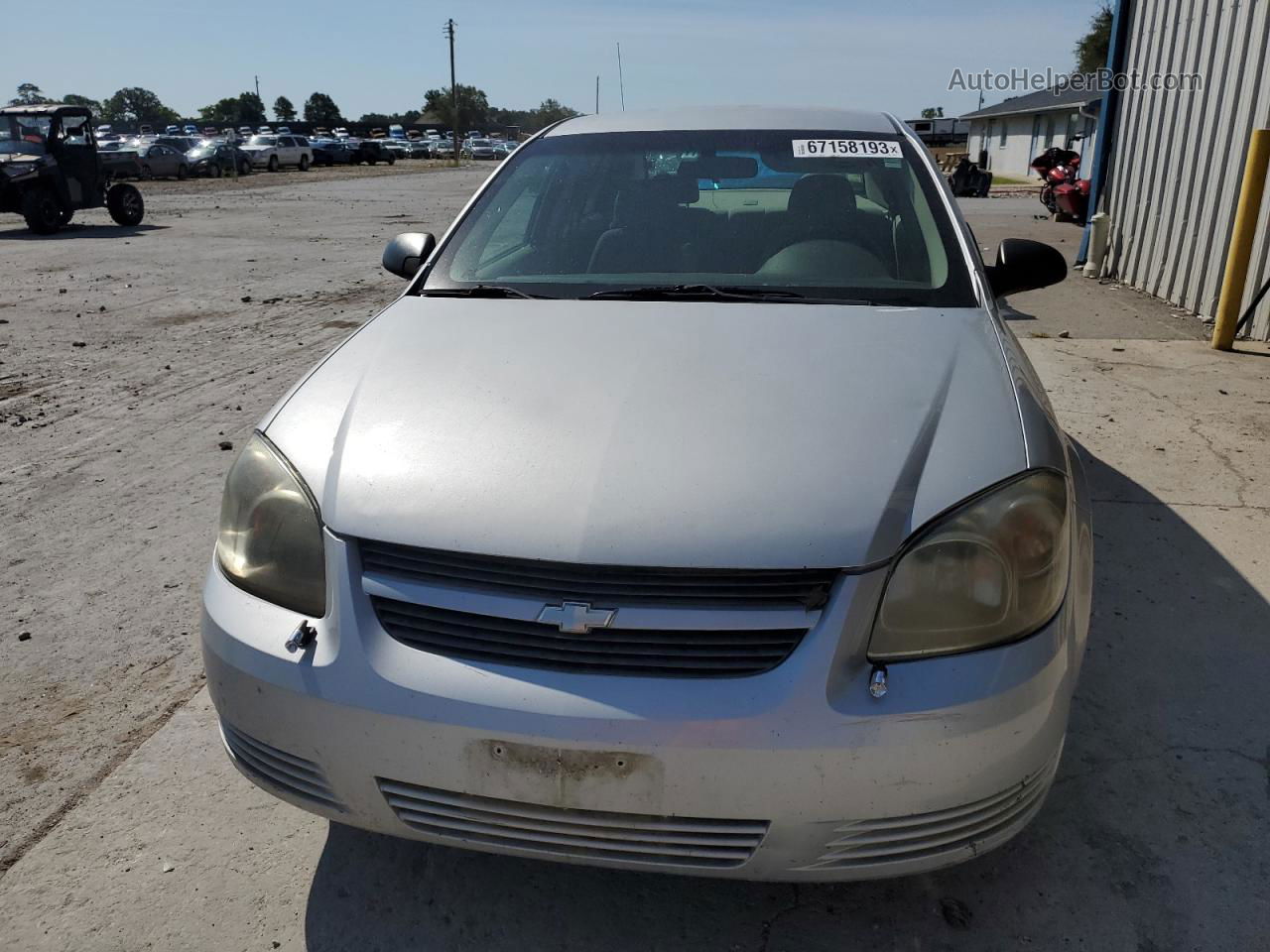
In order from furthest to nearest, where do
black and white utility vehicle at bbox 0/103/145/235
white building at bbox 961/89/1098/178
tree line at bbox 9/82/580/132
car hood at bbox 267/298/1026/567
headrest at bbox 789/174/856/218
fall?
tree line at bbox 9/82/580/132 → white building at bbox 961/89/1098/178 → black and white utility vehicle at bbox 0/103/145/235 → headrest at bbox 789/174/856/218 → car hood at bbox 267/298/1026/567

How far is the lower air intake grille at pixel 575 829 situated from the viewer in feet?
5.62

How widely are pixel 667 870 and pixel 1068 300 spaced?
8642mm

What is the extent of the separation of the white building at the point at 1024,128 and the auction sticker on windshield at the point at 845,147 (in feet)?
121

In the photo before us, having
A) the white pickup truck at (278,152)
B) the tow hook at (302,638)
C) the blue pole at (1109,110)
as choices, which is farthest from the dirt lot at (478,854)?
the white pickup truck at (278,152)

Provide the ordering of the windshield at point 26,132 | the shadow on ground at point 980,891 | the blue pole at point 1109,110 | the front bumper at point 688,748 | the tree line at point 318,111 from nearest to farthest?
the front bumper at point 688,748 → the shadow on ground at point 980,891 → the blue pole at point 1109,110 → the windshield at point 26,132 → the tree line at point 318,111

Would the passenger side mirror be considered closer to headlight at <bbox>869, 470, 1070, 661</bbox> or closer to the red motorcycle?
headlight at <bbox>869, 470, 1070, 661</bbox>

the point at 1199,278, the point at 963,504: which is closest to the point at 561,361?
the point at 963,504

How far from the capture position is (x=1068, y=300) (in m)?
9.11

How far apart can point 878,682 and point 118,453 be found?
177 inches

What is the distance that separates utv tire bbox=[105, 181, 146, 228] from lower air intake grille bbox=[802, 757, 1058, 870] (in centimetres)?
Result: 1826

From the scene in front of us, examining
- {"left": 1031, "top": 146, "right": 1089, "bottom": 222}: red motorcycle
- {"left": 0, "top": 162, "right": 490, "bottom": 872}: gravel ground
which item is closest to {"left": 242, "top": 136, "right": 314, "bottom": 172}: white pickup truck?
{"left": 0, "top": 162, "right": 490, "bottom": 872}: gravel ground

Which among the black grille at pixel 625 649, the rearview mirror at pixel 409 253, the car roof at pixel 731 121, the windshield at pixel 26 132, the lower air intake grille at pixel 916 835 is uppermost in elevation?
the windshield at pixel 26 132

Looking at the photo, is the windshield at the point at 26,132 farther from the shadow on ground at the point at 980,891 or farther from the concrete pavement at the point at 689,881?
the shadow on ground at the point at 980,891

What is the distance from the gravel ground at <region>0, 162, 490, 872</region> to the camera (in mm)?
2781
